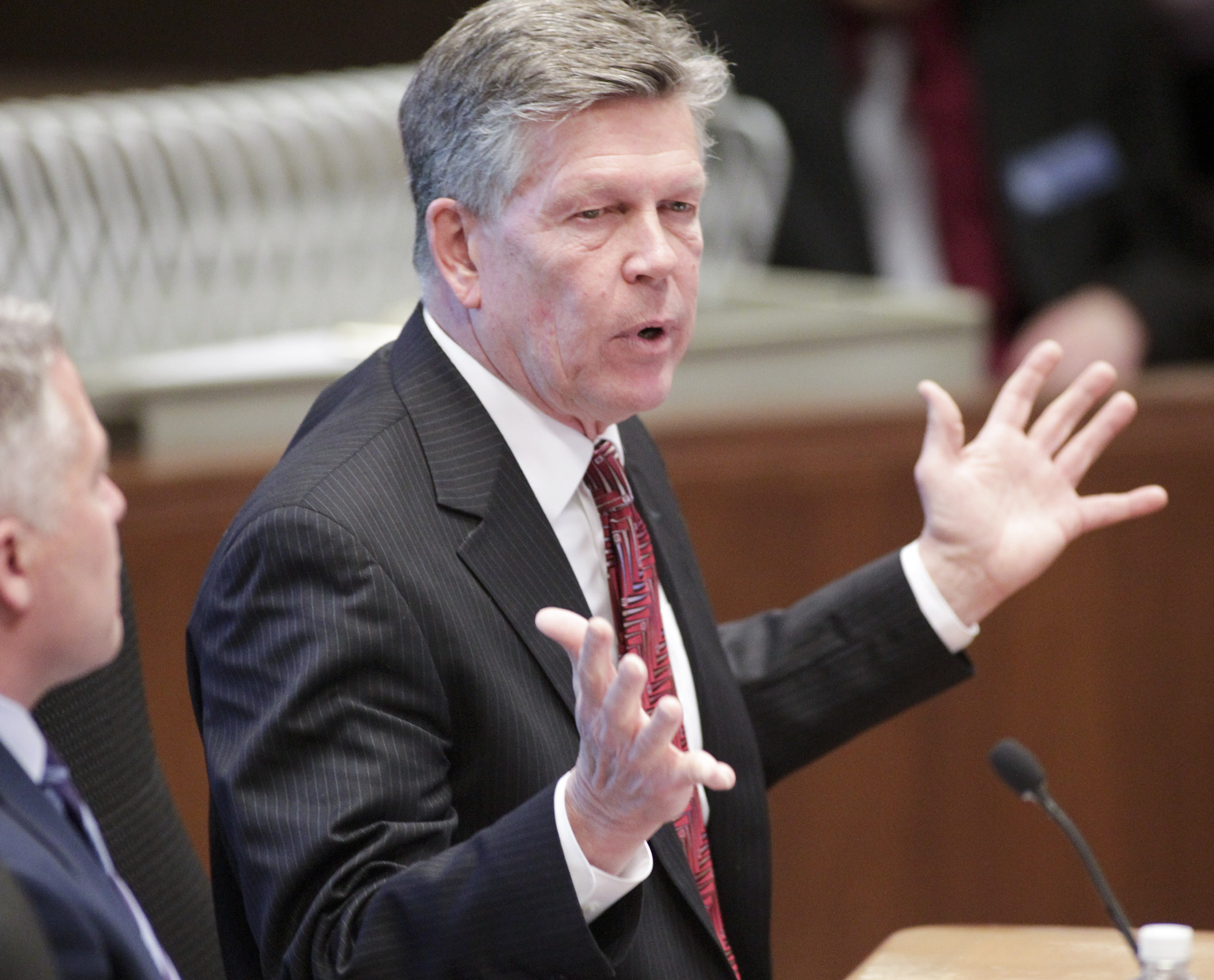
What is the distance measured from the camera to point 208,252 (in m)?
2.73

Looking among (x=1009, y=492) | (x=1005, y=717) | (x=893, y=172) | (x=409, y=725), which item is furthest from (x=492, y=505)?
(x=893, y=172)

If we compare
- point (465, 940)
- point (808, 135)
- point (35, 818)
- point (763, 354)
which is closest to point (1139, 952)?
point (465, 940)

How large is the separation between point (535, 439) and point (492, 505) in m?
0.10

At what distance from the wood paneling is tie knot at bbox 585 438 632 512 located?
111 cm

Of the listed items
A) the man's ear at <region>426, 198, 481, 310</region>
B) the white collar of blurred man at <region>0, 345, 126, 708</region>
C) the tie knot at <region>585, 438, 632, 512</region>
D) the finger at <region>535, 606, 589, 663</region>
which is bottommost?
the tie knot at <region>585, 438, 632, 512</region>

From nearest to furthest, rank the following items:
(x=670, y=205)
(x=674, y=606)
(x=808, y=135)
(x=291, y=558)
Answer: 1. (x=291, y=558)
2. (x=670, y=205)
3. (x=674, y=606)
4. (x=808, y=135)

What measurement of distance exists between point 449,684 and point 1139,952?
22.4 inches

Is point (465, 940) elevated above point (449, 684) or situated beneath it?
situated beneath

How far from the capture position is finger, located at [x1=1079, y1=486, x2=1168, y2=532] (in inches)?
68.5

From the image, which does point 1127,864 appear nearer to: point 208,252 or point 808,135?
point 808,135

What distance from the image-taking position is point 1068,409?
1.78 metres

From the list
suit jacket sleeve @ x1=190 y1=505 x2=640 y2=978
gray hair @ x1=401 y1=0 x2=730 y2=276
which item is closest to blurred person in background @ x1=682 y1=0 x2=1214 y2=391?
gray hair @ x1=401 y1=0 x2=730 y2=276

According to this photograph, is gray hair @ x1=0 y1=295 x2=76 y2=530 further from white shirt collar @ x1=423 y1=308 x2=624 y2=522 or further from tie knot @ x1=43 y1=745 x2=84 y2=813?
white shirt collar @ x1=423 y1=308 x2=624 y2=522

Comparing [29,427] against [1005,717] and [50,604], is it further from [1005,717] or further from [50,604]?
[1005,717]
